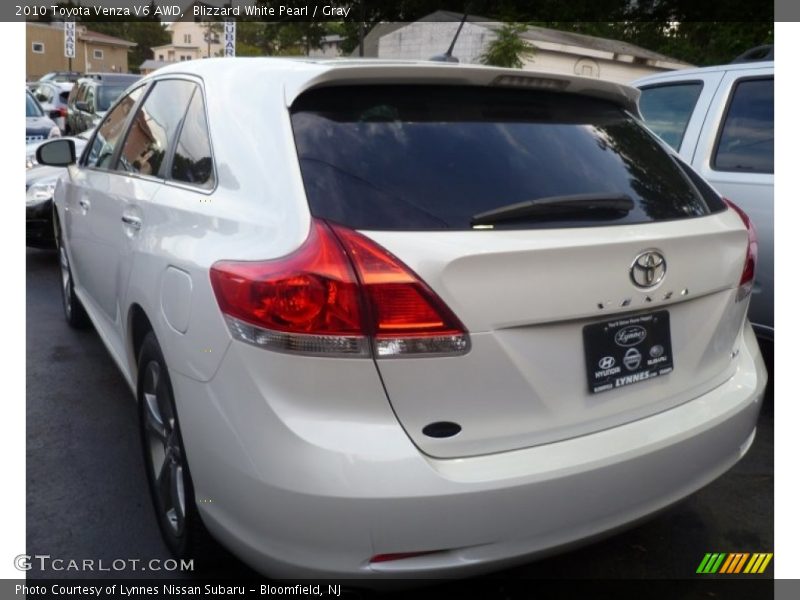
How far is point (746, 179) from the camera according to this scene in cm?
420

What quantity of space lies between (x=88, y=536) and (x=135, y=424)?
1.01 metres

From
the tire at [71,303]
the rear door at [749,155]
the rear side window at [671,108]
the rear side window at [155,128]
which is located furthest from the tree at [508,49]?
the rear side window at [155,128]

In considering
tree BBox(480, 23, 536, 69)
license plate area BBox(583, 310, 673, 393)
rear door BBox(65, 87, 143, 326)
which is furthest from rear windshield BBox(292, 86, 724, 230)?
tree BBox(480, 23, 536, 69)

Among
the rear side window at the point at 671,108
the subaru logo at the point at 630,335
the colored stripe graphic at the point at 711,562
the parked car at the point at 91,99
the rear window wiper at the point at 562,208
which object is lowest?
the colored stripe graphic at the point at 711,562

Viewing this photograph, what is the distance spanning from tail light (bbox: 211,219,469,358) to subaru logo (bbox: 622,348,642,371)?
542 mm

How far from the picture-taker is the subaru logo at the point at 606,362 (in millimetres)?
2102

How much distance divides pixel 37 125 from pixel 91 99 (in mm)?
4231

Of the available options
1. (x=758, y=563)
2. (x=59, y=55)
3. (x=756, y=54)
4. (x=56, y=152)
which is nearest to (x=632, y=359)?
(x=758, y=563)

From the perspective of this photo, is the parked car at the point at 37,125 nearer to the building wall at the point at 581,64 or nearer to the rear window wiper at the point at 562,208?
the rear window wiper at the point at 562,208

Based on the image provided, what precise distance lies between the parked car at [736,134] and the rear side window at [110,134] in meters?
3.17

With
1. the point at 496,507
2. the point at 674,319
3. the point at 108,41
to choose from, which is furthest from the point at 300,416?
the point at 108,41

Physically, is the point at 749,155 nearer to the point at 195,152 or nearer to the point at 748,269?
the point at 748,269

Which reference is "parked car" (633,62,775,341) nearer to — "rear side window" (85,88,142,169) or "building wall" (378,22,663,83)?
"rear side window" (85,88,142,169)

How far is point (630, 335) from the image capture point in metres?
2.13
